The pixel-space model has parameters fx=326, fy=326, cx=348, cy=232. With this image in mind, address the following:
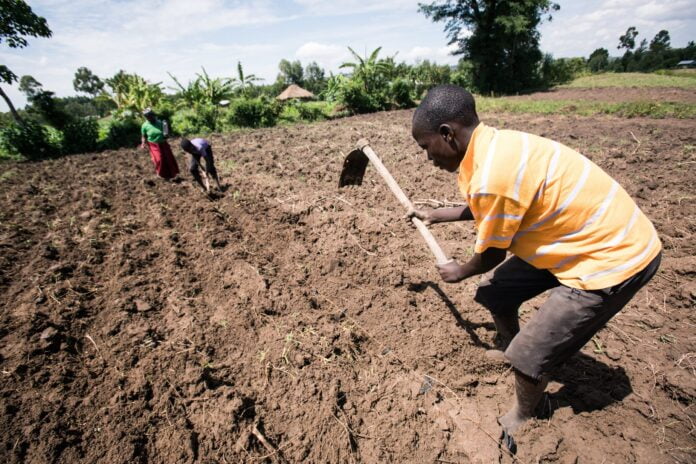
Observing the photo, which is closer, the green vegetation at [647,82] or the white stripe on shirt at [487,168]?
the white stripe on shirt at [487,168]

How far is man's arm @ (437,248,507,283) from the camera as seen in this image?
1661mm

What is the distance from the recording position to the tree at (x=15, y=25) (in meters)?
11.7

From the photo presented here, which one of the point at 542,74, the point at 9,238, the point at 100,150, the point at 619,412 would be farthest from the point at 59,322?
the point at 542,74

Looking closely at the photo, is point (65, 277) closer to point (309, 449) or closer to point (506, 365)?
point (309, 449)

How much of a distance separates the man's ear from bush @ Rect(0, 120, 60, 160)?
15.5m

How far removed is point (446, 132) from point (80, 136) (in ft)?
51.6

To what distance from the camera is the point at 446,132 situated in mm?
1590

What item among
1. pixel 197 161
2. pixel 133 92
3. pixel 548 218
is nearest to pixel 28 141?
pixel 133 92

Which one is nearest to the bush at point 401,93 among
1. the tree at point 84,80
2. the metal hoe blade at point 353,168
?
the metal hoe blade at point 353,168

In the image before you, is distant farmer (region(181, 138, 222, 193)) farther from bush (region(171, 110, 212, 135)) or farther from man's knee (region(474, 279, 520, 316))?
bush (region(171, 110, 212, 135))

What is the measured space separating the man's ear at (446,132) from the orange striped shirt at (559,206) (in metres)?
0.11

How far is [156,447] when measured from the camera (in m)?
2.05

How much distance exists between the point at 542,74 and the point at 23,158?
→ 34722 millimetres

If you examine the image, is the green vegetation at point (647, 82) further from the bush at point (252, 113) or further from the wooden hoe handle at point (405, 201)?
the wooden hoe handle at point (405, 201)
